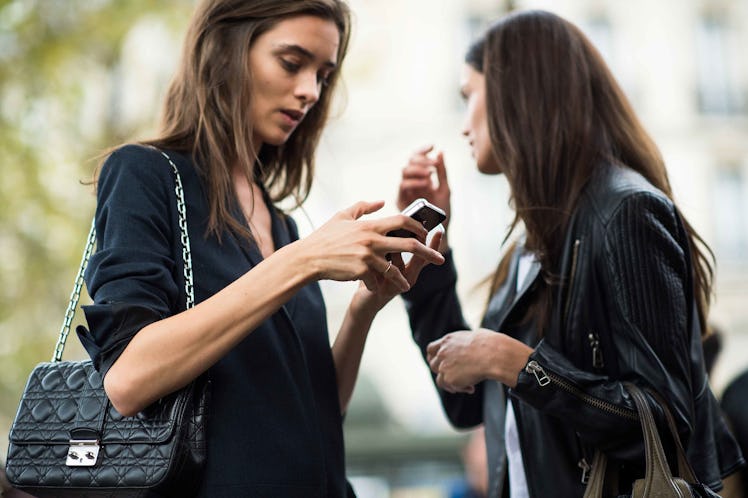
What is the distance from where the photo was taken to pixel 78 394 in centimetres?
210

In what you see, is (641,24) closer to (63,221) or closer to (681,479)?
(63,221)

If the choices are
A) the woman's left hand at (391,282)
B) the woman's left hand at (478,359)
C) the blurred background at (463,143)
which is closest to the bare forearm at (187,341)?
the woman's left hand at (391,282)

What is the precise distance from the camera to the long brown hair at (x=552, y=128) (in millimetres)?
2752

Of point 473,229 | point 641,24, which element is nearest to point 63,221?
point 473,229

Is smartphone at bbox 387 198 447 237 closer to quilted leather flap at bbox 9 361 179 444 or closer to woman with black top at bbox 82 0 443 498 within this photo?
woman with black top at bbox 82 0 443 498

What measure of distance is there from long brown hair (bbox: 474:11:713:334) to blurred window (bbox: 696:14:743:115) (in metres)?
17.1

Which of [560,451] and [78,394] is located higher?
[78,394]

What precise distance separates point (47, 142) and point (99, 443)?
252 inches

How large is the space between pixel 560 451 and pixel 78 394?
3.91ft

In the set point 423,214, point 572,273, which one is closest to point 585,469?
point 572,273

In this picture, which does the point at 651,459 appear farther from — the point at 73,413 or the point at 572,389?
the point at 73,413

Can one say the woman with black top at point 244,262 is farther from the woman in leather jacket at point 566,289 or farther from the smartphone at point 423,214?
the woman in leather jacket at point 566,289

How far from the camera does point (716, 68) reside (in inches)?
760

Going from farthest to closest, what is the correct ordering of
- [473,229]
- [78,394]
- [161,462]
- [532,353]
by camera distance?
1. [473,229]
2. [532,353]
3. [78,394]
4. [161,462]
